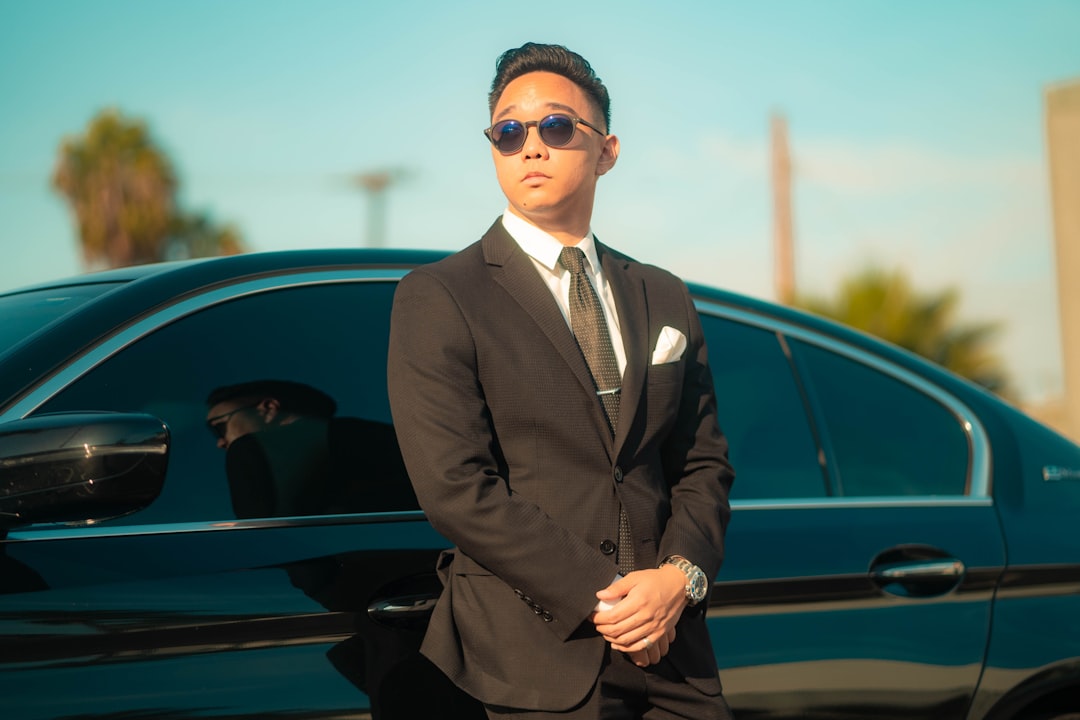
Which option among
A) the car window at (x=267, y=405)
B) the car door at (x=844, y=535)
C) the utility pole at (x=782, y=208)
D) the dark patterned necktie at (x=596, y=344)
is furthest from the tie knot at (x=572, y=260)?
the utility pole at (x=782, y=208)

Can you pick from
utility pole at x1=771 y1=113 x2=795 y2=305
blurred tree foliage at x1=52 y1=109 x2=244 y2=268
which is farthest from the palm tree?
utility pole at x1=771 y1=113 x2=795 y2=305

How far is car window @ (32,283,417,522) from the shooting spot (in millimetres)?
2223

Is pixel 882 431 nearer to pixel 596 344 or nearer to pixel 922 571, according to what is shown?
pixel 922 571

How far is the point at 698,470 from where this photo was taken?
A: 7.44 ft

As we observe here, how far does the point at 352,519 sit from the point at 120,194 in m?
31.5

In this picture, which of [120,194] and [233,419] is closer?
[233,419]

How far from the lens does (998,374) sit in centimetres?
1477

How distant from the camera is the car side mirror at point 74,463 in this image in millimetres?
1892

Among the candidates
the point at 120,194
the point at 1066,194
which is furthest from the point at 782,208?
the point at 120,194

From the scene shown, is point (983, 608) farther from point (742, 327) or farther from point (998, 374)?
point (998, 374)

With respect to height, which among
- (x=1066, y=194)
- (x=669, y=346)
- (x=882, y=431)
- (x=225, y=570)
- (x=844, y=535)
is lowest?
(x=844, y=535)

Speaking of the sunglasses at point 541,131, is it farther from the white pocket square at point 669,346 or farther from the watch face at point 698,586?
the watch face at point 698,586

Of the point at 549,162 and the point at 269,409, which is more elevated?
the point at 549,162

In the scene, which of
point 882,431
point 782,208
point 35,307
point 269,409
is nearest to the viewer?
point 269,409
